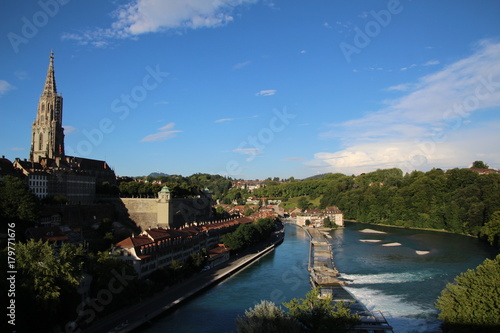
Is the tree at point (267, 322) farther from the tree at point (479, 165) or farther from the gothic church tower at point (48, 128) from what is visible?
the tree at point (479, 165)

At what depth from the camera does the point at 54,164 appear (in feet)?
126

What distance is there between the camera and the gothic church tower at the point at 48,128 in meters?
42.9

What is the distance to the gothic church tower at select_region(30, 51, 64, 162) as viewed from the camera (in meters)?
42.9

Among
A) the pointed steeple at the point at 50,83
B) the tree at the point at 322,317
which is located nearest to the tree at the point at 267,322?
the tree at the point at 322,317

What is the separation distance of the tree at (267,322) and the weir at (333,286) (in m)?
4.30

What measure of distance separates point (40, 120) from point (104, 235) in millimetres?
18839

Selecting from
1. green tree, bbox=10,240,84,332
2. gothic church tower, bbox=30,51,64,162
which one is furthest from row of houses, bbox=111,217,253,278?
gothic church tower, bbox=30,51,64,162

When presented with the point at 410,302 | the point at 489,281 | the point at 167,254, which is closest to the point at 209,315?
the point at 167,254

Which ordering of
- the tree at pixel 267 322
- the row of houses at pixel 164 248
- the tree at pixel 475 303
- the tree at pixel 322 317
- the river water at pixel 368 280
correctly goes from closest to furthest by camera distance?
A: 1. the tree at pixel 267 322
2. the tree at pixel 322 317
3. the tree at pixel 475 303
4. the river water at pixel 368 280
5. the row of houses at pixel 164 248

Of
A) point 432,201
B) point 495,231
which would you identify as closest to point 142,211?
point 495,231

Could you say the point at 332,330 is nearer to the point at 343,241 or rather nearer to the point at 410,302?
the point at 410,302

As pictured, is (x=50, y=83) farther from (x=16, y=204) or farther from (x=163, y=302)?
(x=163, y=302)

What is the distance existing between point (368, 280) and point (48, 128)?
35.0 m

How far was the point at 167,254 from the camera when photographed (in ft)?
91.1
